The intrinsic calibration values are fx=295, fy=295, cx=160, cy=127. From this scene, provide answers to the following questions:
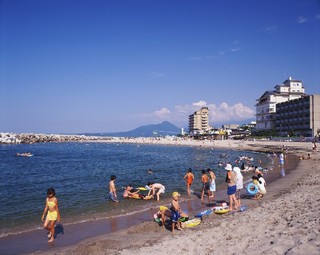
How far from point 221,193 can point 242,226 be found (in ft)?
30.8

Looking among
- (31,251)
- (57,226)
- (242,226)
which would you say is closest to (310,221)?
(242,226)

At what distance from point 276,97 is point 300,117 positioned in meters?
18.9

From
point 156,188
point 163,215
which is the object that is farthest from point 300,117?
point 163,215

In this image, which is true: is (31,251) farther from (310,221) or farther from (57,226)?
(310,221)

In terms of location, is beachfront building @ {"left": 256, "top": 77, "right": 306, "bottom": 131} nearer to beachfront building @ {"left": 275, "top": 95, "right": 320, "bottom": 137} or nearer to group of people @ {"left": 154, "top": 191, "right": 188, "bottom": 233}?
beachfront building @ {"left": 275, "top": 95, "right": 320, "bottom": 137}

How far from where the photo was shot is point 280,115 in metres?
87.8

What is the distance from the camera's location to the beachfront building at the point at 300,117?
71562 mm

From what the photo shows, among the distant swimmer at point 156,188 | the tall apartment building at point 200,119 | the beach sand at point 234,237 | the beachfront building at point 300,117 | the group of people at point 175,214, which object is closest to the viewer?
the beach sand at point 234,237

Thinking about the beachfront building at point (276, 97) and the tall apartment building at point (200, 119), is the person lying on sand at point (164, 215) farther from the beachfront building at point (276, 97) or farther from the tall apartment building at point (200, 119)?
the tall apartment building at point (200, 119)

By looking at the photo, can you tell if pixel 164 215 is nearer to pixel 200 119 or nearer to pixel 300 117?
pixel 300 117

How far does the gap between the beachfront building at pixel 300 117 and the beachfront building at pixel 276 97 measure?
503 centimetres

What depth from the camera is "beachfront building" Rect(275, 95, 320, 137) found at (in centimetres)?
7156

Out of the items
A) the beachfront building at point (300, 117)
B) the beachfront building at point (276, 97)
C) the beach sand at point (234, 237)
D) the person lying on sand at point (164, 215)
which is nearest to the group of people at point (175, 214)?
the person lying on sand at point (164, 215)

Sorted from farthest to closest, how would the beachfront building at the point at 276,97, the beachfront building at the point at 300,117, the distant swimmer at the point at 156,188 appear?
1. the beachfront building at the point at 276,97
2. the beachfront building at the point at 300,117
3. the distant swimmer at the point at 156,188
